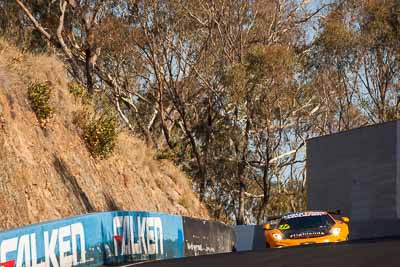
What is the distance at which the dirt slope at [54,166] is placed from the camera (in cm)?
2503

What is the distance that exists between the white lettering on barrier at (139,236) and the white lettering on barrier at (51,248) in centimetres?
250

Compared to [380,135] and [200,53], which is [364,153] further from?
[200,53]

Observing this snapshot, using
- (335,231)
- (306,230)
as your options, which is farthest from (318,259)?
(335,231)

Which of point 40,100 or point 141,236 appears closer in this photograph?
point 141,236

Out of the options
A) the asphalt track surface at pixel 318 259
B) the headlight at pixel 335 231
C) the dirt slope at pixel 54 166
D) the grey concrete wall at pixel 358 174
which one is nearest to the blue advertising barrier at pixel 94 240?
the asphalt track surface at pixel 318 259

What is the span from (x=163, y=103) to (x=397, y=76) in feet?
47.5

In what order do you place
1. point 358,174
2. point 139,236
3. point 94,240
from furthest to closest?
point 358,174 → point 139,236 → point 94,240

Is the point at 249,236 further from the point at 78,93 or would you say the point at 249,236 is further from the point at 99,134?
the point at 78,93

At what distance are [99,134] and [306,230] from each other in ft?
39.4

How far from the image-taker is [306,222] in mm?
23516

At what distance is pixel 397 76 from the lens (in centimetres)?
5481

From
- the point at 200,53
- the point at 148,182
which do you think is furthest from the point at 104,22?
the point at 148,182

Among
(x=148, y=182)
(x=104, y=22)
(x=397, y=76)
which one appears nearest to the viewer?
(x=148, y=182)

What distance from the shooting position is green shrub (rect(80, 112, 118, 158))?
32719 mm
